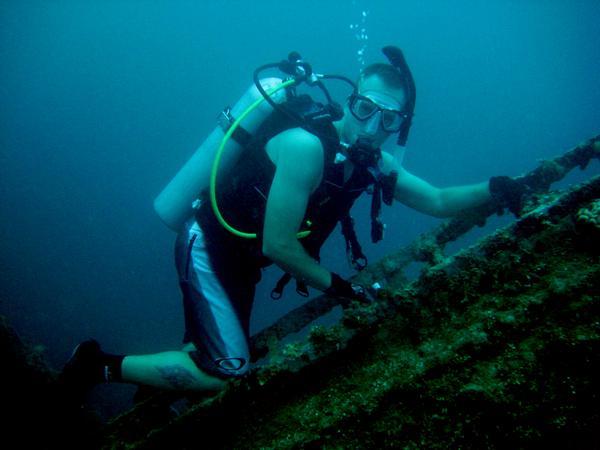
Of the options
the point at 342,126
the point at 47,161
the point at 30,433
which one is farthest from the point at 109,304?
the point at 47,161

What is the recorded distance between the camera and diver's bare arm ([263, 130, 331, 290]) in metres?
2.23

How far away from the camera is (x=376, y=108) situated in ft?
8.68

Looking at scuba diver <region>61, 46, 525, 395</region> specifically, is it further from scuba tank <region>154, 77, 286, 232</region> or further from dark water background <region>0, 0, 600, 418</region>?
dark water background <region>0, 0, 600, 418</region>

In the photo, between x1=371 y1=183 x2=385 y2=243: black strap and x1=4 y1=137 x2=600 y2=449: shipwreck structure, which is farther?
x1=371 y1=183 x2=385 y2=243: black strap

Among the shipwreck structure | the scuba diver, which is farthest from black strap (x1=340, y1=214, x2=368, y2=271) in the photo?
the shipwreck structure

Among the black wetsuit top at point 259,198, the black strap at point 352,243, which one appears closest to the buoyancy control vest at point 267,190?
the black wetsuit top at point 259,198

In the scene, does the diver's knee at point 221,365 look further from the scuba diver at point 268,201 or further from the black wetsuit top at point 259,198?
the black wetsuit top at point 259,198

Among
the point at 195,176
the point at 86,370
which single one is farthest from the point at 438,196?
the point at 86,370

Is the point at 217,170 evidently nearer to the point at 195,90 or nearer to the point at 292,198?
the point at 292,198

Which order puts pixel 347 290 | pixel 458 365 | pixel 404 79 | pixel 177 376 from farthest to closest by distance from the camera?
pixel 404 79 < pixel 177 376 < pixel 347 290 < pixel 458 365

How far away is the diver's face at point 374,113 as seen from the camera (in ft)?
8.70

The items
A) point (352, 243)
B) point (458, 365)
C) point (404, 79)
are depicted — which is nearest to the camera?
point (458, 365)

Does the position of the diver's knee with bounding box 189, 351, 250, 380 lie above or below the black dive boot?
below

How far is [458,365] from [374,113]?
6.54ft
